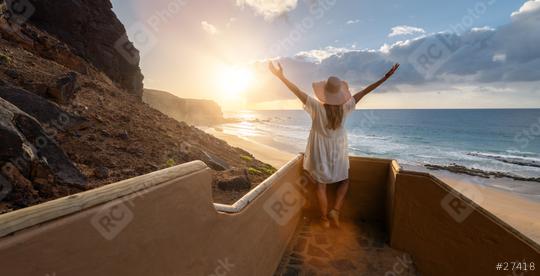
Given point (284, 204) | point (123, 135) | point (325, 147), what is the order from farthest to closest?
point (123, 135) < point (325, 147) < point (284, 204)

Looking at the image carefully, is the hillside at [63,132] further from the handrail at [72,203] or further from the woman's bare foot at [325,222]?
the woman's bare foot at [325,222]

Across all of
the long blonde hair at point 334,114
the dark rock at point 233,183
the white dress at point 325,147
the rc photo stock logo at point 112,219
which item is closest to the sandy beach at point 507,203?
Result: the dark rock at point 233,183

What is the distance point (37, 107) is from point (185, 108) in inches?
2903

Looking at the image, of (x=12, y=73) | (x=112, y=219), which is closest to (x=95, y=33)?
(x=12, y=73)

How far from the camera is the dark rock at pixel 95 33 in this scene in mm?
13367

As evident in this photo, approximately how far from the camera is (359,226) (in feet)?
14.3

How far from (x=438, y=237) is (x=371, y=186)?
1.48m

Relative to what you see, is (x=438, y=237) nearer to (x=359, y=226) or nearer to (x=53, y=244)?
(x=359, y=226)

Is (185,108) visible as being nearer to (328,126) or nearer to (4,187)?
(4,187)

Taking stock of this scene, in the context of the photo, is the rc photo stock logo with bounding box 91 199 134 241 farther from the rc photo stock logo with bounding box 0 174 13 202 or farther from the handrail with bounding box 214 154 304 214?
the rc photo stock logo with bounding box 0 174 13 202

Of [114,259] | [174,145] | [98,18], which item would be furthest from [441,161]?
[114,259]

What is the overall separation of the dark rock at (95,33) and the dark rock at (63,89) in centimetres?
802

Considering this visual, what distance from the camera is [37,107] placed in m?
5.50

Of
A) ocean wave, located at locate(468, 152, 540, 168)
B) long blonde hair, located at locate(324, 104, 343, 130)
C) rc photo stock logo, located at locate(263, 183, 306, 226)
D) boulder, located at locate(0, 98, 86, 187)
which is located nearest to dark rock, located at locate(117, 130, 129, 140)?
boulder, located at locate(0, 98, 86, 187)
